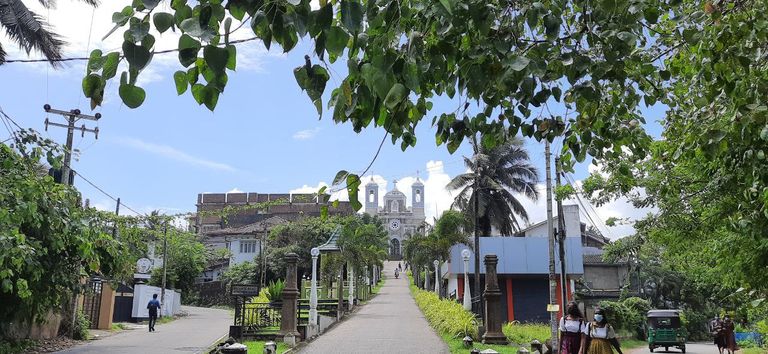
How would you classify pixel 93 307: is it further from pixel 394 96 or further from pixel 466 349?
pixel 394 96

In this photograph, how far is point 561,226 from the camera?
65.2 feet

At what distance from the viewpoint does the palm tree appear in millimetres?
13133

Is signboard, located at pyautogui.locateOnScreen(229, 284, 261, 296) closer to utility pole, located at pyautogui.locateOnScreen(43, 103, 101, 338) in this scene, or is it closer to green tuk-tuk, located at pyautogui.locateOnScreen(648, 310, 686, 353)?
utility pole, located at pyautogui.locateOnScreen(43, 103, 101, 338)

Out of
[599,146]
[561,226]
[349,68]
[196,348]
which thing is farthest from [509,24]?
[561,226]

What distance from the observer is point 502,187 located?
34.6m

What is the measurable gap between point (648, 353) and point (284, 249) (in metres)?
28.8

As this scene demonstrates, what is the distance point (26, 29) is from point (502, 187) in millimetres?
25849

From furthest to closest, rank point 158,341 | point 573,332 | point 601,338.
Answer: point 158,341 < point 573,332 < point 601,338

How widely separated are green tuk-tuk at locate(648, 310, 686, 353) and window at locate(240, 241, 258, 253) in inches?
1596

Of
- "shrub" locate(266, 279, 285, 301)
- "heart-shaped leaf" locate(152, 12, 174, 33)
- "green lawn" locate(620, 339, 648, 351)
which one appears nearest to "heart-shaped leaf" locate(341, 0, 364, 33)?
"heart-shaped leaf" locate(152, 12, 174, 33)

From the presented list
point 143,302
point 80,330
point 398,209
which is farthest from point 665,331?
point 398,209

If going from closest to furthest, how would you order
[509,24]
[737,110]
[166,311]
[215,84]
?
1. [215,84]
2. [509,24]
3. [737,110]
4. [166,311]

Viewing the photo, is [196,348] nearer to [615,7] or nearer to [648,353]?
[615,7]

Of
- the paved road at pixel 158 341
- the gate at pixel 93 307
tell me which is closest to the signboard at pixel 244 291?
the paved road at pixel 158 341
